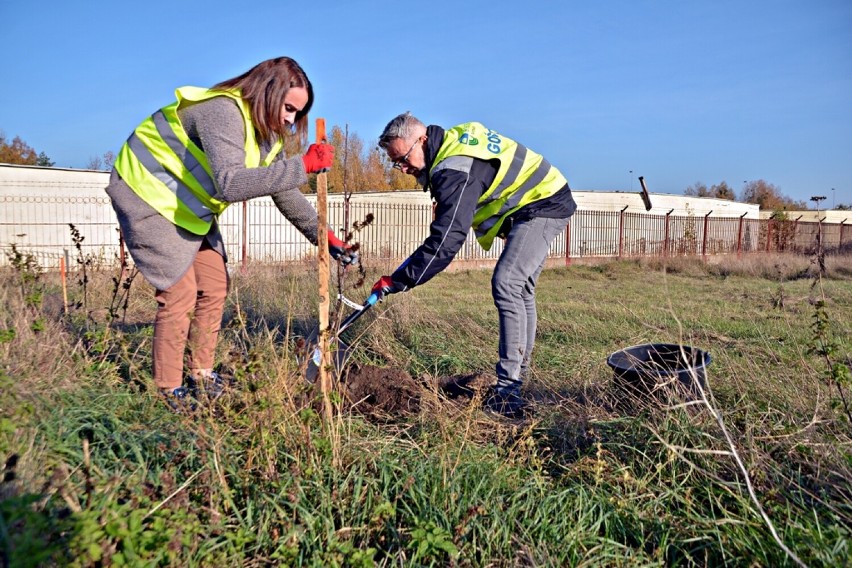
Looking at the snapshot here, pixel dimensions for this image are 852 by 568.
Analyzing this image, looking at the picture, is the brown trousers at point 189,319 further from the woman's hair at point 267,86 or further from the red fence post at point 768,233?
the red fence post at point 768,233

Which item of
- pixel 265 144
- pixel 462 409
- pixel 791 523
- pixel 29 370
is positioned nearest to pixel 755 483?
pixel 791 523

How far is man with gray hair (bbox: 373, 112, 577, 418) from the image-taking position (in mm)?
3502

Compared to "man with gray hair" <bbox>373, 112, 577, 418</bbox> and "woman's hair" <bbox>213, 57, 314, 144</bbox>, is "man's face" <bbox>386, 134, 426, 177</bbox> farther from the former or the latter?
"woman's hair" <bbox>213, 57, 314, 144</bbox>

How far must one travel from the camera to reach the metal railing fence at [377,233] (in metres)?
14.4

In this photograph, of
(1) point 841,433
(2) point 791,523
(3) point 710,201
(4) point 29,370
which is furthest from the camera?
(3) point 710,201

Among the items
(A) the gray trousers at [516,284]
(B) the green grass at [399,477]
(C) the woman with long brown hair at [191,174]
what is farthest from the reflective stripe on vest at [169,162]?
(A) the gray trousers at [516,284]

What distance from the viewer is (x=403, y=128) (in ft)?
11.8

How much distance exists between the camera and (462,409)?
10.4 ft

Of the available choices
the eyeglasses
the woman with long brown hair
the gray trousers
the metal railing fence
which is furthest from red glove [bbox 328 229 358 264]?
the metal railing fence

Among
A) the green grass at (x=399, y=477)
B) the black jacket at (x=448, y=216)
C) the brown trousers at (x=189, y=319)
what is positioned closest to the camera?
the green grass at (x=399, y=477)

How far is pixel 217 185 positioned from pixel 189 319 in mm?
680

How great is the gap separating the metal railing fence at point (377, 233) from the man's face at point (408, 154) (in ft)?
20.5

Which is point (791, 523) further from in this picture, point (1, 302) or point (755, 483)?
point (1, 302)

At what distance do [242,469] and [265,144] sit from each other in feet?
5.70
